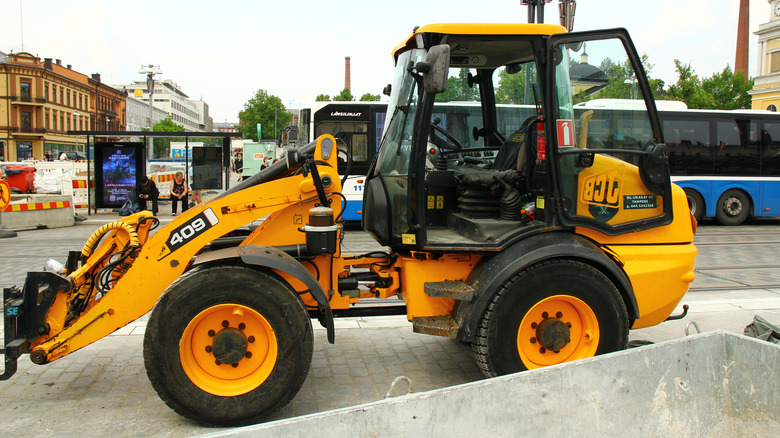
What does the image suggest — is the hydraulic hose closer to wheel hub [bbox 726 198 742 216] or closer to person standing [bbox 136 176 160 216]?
person standing [bbox 136 176 160 216]

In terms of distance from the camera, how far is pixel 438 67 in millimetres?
3957

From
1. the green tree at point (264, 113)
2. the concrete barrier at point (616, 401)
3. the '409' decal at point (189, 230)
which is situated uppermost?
the green tree at point (264, 113)

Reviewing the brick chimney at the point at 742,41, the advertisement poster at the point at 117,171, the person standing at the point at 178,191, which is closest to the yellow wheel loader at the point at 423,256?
the person standing at the point at 178,191

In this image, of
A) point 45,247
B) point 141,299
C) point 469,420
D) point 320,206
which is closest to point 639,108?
point 320,206

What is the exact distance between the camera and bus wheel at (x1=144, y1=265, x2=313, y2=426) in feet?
12.9

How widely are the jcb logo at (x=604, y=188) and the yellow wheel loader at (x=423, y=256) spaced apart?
0.04 feet

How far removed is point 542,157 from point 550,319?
121 centimetres

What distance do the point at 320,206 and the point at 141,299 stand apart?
143 cm

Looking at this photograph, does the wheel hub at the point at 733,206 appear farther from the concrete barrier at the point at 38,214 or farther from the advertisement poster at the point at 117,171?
the concrete barrier at the point at 38,214

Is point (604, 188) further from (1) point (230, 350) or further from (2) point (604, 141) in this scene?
(1) point (230, 350)

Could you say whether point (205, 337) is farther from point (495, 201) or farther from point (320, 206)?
point (495, 201)

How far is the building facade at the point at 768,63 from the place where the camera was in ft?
149

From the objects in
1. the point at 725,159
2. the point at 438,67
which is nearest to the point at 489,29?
the point at 438,67

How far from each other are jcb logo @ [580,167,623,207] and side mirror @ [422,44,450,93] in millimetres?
1423
